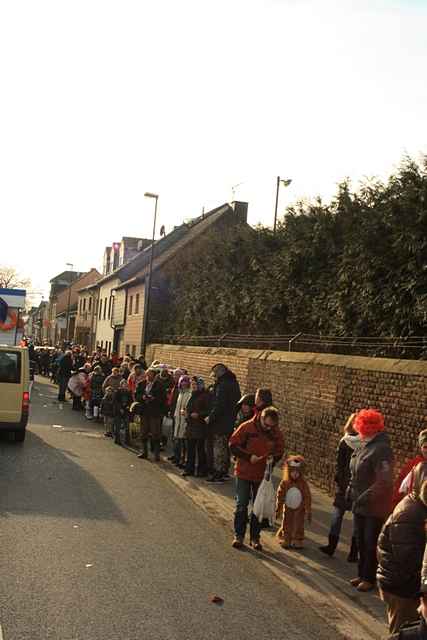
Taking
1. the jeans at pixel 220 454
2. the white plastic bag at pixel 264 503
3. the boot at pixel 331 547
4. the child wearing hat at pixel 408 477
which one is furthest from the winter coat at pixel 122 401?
the child wearing hat at pixel 408 477

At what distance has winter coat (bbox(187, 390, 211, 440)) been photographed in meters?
13.8

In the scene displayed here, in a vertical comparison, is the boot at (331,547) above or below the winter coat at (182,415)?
below

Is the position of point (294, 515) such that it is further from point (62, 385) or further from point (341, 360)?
point (62, 385)

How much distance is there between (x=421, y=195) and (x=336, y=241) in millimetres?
5083

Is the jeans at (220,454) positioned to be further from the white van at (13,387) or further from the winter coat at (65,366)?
the winter coat at (65,366)

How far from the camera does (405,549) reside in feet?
14.9

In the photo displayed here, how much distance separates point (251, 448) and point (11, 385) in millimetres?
8418

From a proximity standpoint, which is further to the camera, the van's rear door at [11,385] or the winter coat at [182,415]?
the van's rear door at [11,385]

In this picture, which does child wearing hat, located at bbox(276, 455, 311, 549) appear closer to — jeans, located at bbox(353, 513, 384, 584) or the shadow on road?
jeans, located at bbox(353, 513, 384, 584)

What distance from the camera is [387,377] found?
11219 mm

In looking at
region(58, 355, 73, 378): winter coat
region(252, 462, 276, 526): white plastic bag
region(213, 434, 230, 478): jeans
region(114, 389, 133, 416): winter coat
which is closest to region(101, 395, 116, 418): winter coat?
region(114, 389, 133, 416): winter coat

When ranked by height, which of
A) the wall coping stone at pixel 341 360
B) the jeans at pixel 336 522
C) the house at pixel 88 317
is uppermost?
the house at pixel 88 317

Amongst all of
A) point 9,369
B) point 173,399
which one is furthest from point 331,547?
point 9,369

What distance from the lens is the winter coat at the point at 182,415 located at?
47.5ft
